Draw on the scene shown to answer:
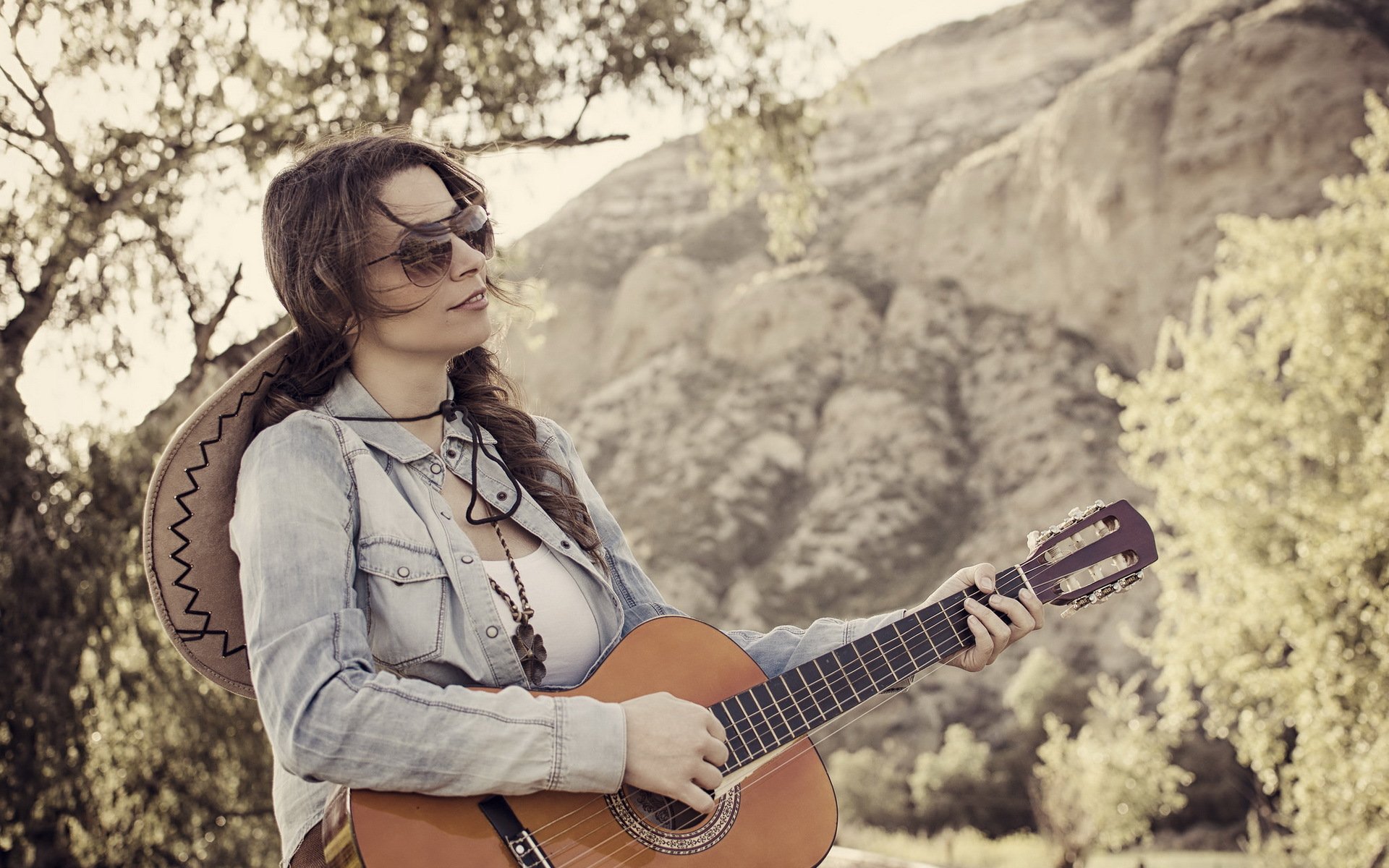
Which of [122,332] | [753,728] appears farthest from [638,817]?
[122,332]

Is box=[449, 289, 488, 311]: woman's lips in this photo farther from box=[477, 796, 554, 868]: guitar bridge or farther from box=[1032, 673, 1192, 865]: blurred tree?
box=[1032, 673, 1192, 865]: blurred tree

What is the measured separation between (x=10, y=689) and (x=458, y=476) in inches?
198

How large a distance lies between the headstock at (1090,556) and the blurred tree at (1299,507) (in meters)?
8.74

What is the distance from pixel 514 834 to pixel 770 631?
2.81 ft

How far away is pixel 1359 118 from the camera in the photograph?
2944 cm

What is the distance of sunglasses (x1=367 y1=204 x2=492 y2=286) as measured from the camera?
209cm

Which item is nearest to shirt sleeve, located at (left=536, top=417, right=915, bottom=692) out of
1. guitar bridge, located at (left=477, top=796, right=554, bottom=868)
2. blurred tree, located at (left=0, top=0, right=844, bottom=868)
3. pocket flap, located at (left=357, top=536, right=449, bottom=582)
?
pocket flap, located at (left=357, top=536, right=449, bottom=582)

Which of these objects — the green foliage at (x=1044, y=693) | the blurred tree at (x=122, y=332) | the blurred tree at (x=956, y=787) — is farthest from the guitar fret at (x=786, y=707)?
the green foliage at (x=1044, y=693)

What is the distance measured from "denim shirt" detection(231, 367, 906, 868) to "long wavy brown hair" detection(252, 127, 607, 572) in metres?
0.07

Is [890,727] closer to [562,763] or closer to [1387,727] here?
[1387,727]

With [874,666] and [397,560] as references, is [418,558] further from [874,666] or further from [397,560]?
[874,666]

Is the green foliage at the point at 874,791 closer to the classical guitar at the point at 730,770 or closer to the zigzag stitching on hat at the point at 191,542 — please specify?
the classical guitar at the point at 730,770

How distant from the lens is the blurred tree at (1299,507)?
9945 millimetres

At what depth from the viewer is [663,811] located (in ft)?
6.61
